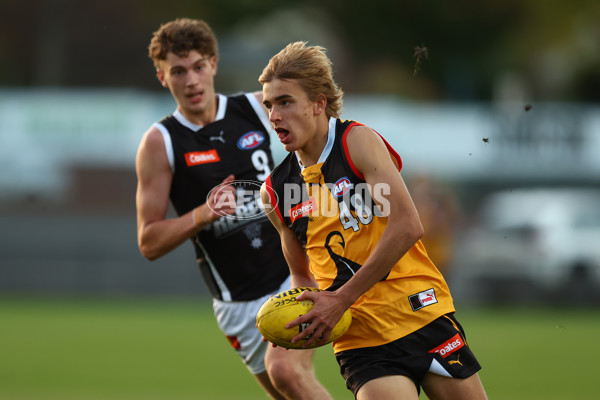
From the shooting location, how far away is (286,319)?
436cm

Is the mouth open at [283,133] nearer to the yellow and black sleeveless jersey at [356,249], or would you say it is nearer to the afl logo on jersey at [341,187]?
the yellow and black sleeveless jersey at [356,249]

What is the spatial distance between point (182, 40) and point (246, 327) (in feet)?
6.77

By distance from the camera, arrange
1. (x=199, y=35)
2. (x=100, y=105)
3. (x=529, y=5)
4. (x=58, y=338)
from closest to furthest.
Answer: (x=199, y=35), (x=58, y=338), (x=100, y=105), (x=529, y=5)

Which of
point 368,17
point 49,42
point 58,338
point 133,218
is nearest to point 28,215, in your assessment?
point 133,218

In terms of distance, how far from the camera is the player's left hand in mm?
4254

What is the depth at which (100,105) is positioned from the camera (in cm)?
2486

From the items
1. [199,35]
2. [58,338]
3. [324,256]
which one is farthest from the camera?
[58,338]

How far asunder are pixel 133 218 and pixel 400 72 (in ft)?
51.1

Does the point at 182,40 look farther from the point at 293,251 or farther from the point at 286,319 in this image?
the point at 286,319

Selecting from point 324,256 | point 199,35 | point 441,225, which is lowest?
point 441,225

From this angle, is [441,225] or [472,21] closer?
[441,225]

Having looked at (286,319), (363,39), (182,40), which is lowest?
(286,319)

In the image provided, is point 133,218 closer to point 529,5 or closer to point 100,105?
point 100,105

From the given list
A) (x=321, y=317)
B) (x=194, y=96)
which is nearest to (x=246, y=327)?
(x=194, y=96)
